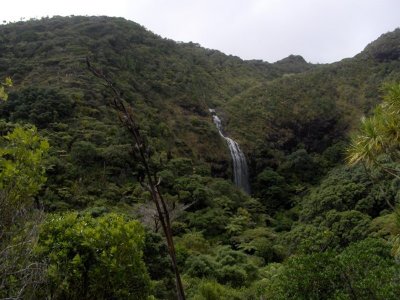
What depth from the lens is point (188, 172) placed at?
1275 inches

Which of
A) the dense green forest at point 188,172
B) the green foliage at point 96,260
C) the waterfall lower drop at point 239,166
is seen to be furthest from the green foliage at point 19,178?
the waterfall lower drop at point 239,166

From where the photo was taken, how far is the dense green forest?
668 centimetres

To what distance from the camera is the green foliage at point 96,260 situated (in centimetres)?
663

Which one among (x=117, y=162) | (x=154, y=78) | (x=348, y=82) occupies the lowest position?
(x=117, y=162)

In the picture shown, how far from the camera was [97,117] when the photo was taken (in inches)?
1329

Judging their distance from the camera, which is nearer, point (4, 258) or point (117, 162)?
point (4, 258)

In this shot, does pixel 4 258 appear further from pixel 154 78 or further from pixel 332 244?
pixel 154 78

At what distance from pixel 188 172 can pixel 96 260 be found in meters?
25.5

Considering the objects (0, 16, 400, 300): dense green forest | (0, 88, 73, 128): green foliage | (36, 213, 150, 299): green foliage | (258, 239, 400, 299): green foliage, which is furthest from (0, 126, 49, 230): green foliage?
(0, 88, 73, 128): green foliage

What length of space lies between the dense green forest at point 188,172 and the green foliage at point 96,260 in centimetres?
2

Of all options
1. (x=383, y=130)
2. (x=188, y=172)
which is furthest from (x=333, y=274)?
(x=188, y=172)

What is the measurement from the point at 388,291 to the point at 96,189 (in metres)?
20.2

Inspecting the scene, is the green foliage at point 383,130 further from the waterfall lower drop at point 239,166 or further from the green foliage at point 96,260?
the waterfall lower drop at point 239,166

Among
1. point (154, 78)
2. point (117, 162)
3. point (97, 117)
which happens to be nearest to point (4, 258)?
point (117, 162)
